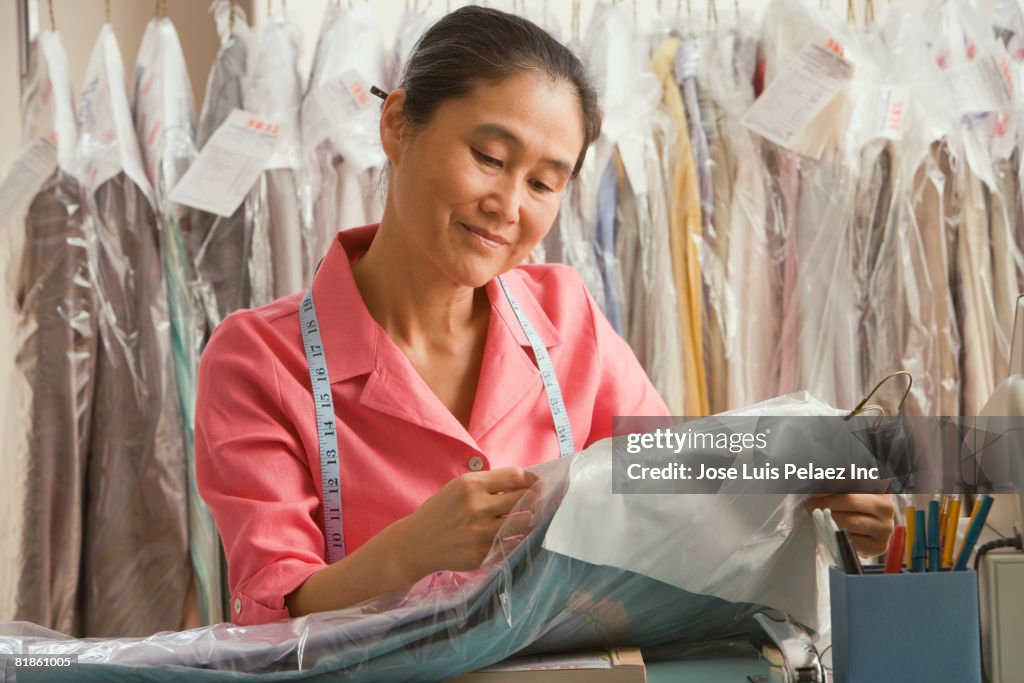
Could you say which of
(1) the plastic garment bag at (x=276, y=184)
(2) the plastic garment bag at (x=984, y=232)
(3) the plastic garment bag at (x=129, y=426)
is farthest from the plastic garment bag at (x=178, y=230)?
(2) the plastic garment bag at (x=984, y=232)

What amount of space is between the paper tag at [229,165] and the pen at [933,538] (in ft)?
4.61

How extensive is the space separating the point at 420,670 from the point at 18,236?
1373 millimetres

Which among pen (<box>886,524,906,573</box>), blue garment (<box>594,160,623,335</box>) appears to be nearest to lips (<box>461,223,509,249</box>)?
pen (<box>886,524,906,573</box>)

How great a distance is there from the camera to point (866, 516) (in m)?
0.92

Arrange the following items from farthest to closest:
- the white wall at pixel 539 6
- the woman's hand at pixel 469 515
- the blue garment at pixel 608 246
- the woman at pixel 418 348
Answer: the white wall at pixel 539 6
the blue garment at pixel 608 246
the woman at pixel 418 348
the woman's hand at pixel 469 515

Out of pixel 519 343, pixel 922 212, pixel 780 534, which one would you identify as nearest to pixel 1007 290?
pixel 922 212

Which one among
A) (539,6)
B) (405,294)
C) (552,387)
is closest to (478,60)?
(405,294)

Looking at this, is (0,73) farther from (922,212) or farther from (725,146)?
(922,212)

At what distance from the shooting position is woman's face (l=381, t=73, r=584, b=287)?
1208 millimetres

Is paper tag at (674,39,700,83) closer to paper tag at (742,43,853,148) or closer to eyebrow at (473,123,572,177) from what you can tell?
paper tag at (742,43,853,148)

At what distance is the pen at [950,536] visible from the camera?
0.76 metres

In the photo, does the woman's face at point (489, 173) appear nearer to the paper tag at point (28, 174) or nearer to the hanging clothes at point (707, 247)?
the hanging clothes at point (707, 247)

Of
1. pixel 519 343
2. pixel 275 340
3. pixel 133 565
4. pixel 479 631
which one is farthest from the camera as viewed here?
pixel 133 565

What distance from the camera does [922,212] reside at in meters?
1.88
